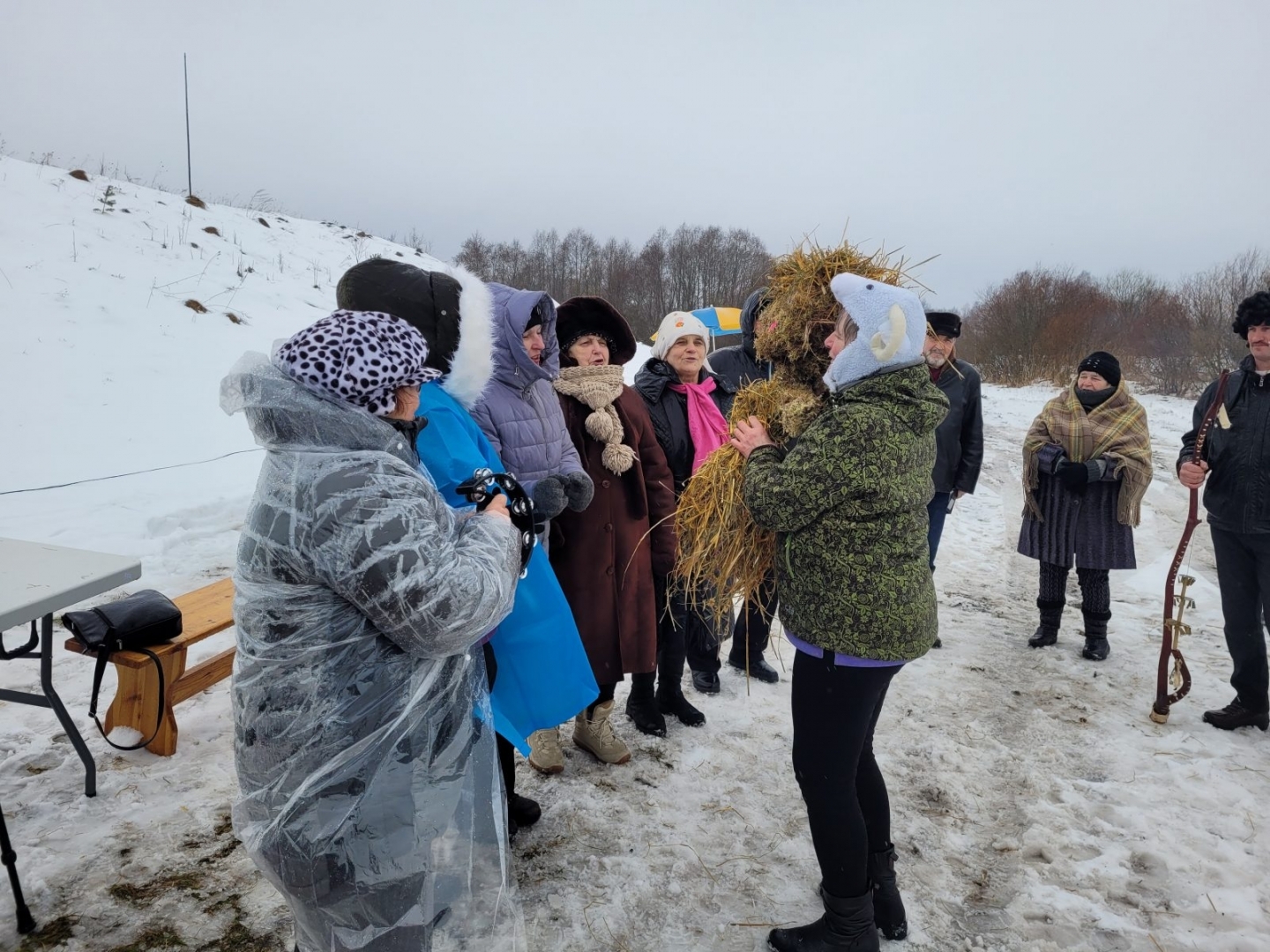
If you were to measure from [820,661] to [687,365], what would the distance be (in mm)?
2153

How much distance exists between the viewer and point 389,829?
5.16 feet

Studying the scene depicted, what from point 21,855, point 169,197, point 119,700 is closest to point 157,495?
point 119,700

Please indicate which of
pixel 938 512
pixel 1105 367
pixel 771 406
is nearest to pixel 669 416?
pixel 771 406

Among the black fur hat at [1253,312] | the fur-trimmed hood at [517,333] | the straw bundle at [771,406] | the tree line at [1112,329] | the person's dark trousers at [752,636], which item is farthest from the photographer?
the tree line at [1112,329]

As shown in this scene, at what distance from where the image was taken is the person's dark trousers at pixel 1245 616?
3.55 meters

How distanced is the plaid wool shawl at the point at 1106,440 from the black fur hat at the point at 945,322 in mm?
824

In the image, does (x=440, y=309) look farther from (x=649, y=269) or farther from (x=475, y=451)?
(x=649, y=269)

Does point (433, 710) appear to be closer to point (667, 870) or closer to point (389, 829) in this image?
point (389, 829)

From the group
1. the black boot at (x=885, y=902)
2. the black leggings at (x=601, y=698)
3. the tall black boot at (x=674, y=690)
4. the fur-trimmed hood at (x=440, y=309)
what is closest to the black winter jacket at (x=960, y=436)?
the tall black boot at (x=674, y=690)

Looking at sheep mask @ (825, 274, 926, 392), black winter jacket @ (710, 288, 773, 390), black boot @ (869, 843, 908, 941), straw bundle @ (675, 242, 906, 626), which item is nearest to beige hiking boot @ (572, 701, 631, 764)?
straw bundle @ (675, 242, 906, 626)

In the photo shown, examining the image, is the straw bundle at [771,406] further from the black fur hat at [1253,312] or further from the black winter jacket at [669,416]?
the black fur hat at [1253,312]

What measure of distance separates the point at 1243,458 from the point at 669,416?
2802 mm

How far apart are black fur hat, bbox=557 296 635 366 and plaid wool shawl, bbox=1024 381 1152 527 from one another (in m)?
3.12

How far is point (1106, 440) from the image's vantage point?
448 cm
